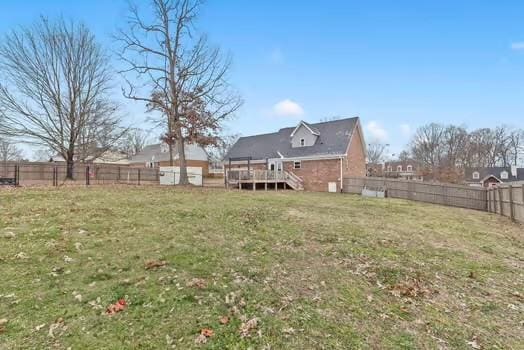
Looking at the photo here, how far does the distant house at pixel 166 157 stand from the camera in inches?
1599

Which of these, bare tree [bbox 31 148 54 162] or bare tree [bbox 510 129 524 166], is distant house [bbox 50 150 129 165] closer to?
bare tree [bbox 31 148 54 162]

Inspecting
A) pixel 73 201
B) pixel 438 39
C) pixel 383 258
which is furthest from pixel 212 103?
pixel 383 258

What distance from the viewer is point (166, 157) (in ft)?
133

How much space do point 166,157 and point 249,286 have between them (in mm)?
39186

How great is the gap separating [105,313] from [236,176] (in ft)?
65.7

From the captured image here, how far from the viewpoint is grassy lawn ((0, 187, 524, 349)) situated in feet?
10.0

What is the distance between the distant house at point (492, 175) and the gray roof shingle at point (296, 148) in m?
30.9

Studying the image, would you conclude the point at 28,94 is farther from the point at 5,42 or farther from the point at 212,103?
the point at 212,103

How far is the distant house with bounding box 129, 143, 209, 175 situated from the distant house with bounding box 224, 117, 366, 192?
1440cm

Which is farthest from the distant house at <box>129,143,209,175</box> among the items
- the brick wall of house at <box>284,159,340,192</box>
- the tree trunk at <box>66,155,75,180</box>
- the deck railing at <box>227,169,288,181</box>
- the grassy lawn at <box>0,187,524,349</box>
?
the grassy lawn at <box>0,187,524,349</box>

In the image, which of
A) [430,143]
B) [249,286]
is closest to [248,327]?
[249,286]

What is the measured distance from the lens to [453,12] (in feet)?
39.0

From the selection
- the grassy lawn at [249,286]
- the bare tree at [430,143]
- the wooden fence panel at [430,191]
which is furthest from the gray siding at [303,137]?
the bare tree at [430,143]

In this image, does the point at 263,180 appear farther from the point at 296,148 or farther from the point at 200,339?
the point at 200,339
